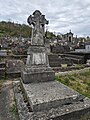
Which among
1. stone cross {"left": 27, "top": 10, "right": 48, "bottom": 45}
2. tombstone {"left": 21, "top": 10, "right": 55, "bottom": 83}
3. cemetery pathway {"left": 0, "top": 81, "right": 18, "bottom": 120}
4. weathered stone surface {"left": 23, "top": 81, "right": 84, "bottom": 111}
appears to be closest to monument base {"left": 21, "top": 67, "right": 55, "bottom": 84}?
tombstone {"left": 21, "top": 10, "right": 55, "bottom": 83}

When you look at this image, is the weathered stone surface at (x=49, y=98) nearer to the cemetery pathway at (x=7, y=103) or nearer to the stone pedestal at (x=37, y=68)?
the cemetery pathway at (x=7, y=103)

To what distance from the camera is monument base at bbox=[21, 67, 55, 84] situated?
5.24m

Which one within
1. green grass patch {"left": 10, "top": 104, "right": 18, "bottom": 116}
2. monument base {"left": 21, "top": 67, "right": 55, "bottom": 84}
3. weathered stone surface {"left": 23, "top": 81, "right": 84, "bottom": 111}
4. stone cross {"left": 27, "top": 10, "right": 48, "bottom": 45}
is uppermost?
stone cross {"left": 27, "top": 10, "right": 48, "bottom": 45}

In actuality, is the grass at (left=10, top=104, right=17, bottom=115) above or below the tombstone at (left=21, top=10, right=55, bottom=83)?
below

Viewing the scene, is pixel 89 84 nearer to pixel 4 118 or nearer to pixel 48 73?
pixel 48 73

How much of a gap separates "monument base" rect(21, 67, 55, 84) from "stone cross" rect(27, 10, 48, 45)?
1113 mm

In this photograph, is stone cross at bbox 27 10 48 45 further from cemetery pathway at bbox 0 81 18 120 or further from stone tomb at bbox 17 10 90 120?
cemetery pathway at bbox 0 81 18 120

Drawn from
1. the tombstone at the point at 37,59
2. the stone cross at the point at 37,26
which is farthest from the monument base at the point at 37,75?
the stone cross at the point at 37,26

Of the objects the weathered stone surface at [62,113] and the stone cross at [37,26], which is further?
the stone cross at [37,26]

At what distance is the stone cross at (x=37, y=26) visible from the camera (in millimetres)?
5902

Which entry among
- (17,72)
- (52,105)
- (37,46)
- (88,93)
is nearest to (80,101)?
(52,105)

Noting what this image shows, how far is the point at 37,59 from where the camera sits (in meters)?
5.67

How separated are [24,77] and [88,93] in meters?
2.39

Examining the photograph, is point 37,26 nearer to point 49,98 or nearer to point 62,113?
point 49,98
